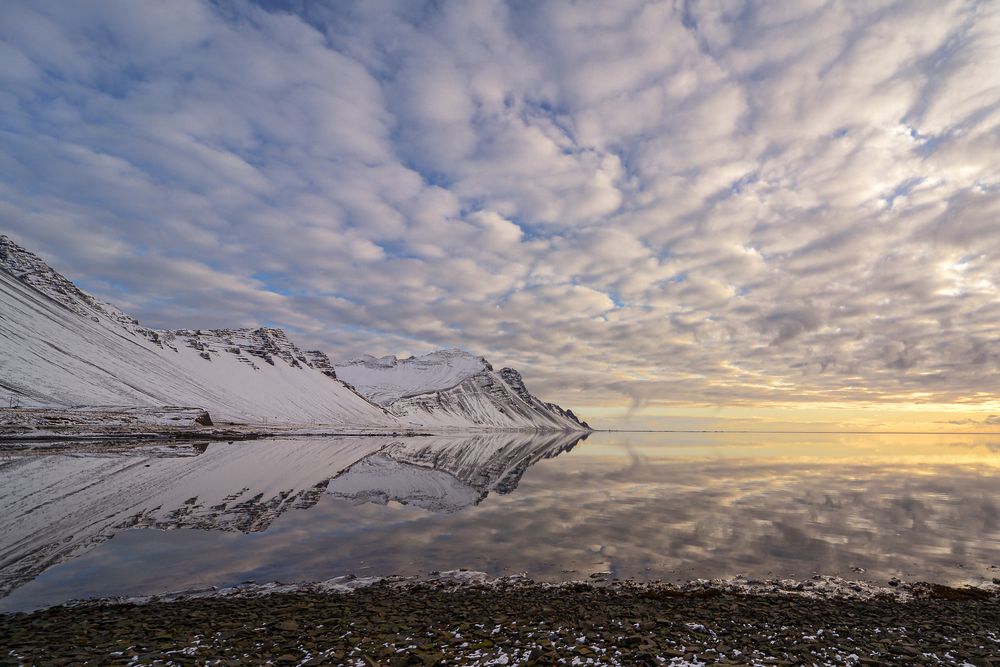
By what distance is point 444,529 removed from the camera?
88.6 feet

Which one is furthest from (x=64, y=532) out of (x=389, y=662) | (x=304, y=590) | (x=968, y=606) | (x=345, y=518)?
(x=968, y=606)

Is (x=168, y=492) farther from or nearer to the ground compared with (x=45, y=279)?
nearer to the ground

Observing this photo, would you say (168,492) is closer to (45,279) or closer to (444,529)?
(444,529)

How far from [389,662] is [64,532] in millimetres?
21620

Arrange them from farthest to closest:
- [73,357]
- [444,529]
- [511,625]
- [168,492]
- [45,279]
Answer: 1. [45,279]
2. [73,357]
3. [168,492]
4. [444,529]
5. [511,625]

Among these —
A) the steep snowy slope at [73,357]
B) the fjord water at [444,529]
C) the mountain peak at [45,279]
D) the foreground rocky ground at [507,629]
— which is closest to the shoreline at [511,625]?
the foreground rocky ground at [507,629]

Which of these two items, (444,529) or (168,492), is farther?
(168,492)

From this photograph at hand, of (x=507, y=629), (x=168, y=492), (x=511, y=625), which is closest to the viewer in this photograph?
(x=507, y=629)

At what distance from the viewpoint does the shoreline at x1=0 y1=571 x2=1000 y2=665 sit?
1169cm

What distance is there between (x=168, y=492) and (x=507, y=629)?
108 ft

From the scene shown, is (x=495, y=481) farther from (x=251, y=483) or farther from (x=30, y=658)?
(x=30, y=658)

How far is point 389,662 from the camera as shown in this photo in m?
11.2

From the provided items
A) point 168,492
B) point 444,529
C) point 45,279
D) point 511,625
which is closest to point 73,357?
point 45,279

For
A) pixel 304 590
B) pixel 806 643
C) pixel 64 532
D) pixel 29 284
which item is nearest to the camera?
pixel 806 643
